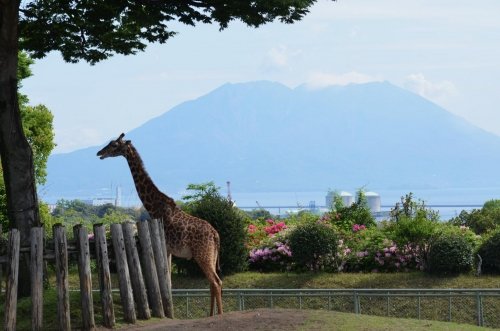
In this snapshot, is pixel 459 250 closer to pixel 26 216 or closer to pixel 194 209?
pixel 194 209

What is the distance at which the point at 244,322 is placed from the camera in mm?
14461

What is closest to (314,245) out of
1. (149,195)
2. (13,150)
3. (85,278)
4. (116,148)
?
(149,195)

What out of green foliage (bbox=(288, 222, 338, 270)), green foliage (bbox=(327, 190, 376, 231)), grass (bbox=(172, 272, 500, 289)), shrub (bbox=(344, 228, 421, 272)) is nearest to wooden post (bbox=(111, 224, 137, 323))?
grass (bbox=(172, 272, 500, 289))

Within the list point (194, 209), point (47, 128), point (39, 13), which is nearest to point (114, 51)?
point (39, 13)

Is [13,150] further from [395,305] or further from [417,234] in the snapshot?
[417,234]

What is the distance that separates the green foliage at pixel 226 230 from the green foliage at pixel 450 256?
505 centimetres

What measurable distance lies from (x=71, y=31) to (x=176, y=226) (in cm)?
586

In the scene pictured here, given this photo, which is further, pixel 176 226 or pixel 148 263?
pixel 176 226

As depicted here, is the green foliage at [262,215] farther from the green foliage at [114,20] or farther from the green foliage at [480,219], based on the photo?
the green foliage at [114,20]

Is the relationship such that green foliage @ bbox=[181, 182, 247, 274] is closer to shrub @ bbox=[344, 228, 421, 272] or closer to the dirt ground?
shrub @ bbox=[344, 228, 421, 272]

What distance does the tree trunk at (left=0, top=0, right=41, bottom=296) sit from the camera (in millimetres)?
17906

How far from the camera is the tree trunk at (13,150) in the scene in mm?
17906

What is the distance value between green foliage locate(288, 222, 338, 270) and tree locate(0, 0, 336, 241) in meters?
7.30

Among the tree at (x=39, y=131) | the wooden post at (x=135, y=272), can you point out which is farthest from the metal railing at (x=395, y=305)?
the tree at (x=39, y=131)
